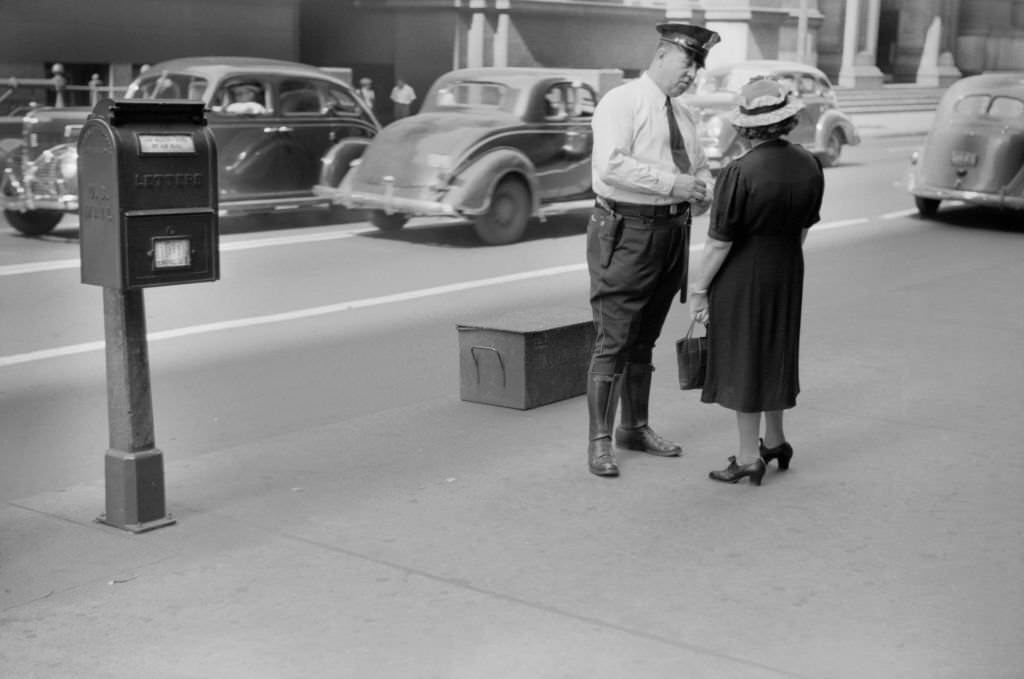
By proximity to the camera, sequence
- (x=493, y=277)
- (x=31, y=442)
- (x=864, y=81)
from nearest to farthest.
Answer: (x=31, y=442)
(x=493, y=277)
(x=864, y=81)

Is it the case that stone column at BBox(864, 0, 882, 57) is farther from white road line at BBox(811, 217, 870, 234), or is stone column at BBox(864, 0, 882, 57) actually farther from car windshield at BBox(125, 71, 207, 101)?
car windshield at BBox(125, 71, 207, 101)

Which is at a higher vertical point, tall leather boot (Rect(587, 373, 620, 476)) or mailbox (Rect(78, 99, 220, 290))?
mailbox (Rect(78, 99, 220, 290))

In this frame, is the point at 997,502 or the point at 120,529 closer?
the point at 120,529

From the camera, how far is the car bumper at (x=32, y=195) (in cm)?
1452

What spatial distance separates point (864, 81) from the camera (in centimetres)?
4588

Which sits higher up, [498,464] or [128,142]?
[128,142]

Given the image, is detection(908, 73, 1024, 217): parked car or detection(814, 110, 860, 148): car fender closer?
detection(908, 73, 1024, 217): parked car

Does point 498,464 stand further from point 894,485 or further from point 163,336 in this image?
point 163,336

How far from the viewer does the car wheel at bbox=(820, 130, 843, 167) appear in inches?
958

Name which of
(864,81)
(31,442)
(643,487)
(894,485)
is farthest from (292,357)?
(864,81)

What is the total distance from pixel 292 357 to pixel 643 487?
3670 mm

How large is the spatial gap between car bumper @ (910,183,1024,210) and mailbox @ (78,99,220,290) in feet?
41.8

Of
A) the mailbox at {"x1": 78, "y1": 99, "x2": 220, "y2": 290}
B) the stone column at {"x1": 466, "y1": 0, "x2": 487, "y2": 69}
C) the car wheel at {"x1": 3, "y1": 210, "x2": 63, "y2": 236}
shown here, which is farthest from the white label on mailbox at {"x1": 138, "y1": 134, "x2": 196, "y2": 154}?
the stone column at {"x1": 466, "y1": 0, "x2": 487, "y2": 69}

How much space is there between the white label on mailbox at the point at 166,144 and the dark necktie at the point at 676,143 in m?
2.08
